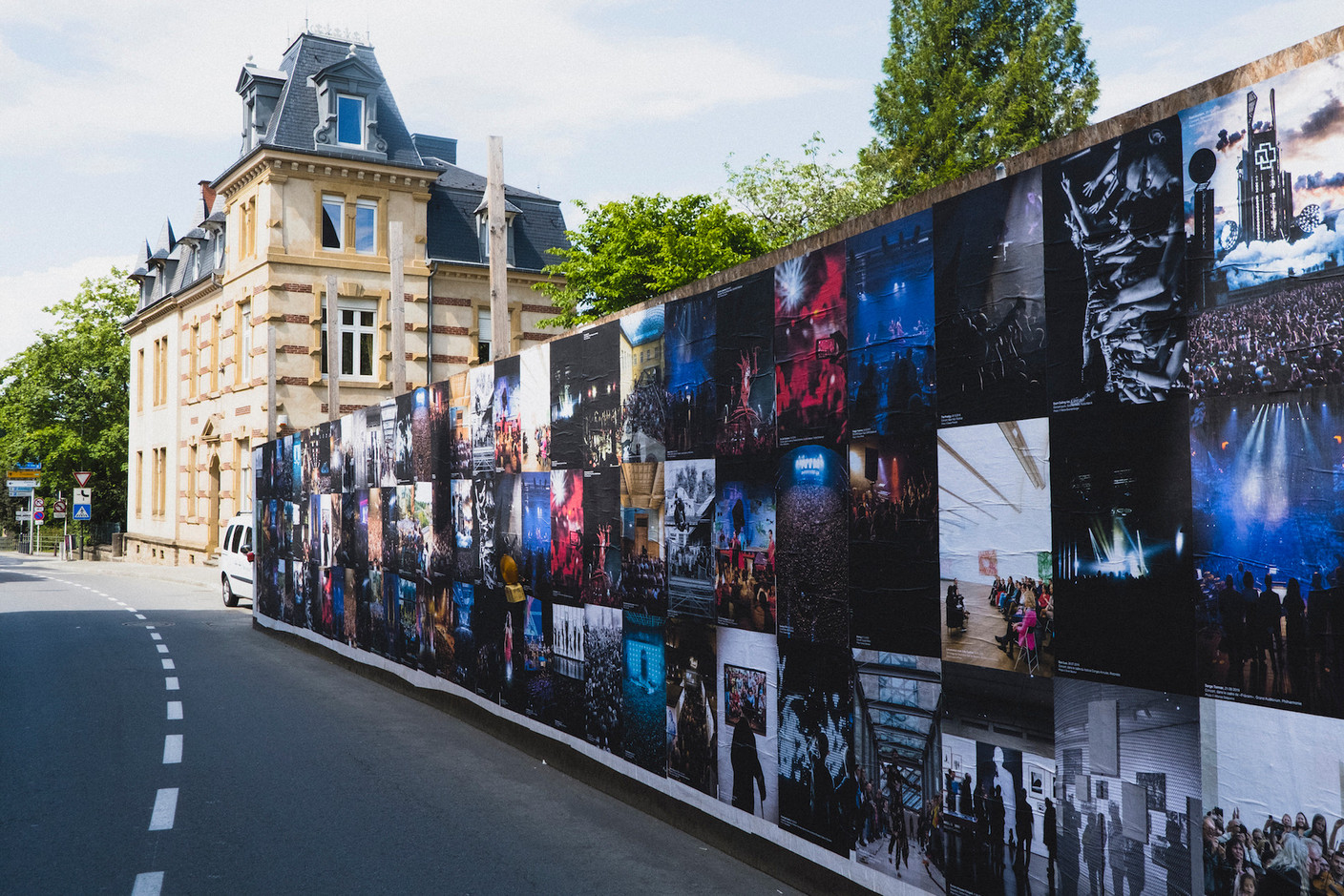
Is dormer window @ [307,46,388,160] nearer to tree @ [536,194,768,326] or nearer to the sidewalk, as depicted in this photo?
tree @ [536,194,768,326]

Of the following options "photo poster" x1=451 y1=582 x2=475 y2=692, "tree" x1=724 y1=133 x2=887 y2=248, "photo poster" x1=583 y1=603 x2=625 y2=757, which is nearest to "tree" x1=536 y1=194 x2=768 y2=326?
"tree" x1=724 y1=133 x2=887 y2=248

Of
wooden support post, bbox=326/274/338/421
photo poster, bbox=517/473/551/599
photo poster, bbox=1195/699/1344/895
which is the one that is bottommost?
photo poster, bbox=1195/699/1344/895

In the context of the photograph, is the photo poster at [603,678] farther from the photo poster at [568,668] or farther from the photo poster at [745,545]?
the photo poster at [745,545]

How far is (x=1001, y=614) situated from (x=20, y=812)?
6.34 m

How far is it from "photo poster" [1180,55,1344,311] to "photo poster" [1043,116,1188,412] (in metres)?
0.08

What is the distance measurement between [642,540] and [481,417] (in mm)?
3351

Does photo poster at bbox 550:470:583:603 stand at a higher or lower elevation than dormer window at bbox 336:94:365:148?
lower

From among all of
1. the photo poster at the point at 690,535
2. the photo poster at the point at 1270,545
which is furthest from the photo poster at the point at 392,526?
the photo poster at the point at 1270,545

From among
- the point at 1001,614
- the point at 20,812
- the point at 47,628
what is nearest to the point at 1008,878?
the point at 1001,614

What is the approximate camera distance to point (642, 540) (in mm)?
7094

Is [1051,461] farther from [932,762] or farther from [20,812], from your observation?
[20,812]

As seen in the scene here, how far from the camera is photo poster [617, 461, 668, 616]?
6879 millimetres

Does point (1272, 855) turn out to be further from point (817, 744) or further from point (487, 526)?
point (487, 526)

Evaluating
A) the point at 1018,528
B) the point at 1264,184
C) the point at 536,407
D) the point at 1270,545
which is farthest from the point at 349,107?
the point at 1270,545
